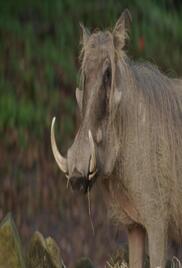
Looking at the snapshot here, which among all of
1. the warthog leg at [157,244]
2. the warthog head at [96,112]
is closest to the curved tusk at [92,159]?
the warthog head at [96,112]

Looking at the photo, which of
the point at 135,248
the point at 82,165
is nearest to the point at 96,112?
the point at 82,165

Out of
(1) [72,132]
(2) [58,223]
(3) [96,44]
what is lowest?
(2) [58,223]

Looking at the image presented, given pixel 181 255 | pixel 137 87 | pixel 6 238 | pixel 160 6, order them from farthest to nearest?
pixel 160 6, pixel 181 255, pixel 137 87, pixel 6 238

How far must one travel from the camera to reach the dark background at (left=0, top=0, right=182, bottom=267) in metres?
10.0

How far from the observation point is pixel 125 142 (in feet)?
19.2

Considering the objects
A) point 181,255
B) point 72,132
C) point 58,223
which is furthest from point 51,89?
point 181,255

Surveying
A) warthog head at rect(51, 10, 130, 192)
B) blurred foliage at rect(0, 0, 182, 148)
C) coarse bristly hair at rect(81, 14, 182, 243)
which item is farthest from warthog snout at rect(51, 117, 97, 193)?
blurred foliage at rect(0, 0, 182, 148)

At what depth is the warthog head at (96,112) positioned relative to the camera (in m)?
5.58

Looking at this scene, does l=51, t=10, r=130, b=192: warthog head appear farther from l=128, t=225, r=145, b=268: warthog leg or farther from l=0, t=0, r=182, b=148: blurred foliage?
l=0, t=0, r=182, b=148: blurred foliage

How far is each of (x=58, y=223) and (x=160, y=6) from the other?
1787 millimetres

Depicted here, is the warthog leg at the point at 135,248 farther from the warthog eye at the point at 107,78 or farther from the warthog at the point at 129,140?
the warthog eye at the point at 107,78

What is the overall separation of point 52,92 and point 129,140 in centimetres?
431

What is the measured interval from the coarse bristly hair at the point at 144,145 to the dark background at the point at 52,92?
13.1ft

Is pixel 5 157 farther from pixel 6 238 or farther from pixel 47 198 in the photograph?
pixel 6 238
